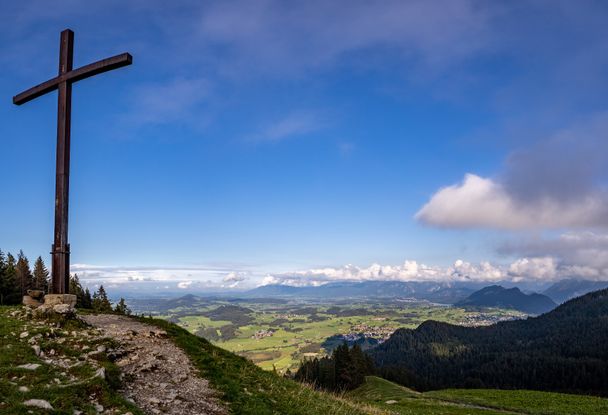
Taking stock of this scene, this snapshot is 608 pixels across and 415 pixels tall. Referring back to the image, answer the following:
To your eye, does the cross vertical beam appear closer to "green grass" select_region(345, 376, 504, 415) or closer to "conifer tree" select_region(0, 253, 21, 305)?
"green grass" select_region(345, 376, 504, 415)

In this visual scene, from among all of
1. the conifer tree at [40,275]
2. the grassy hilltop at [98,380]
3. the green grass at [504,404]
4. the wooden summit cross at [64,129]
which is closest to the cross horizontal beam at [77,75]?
the wooden summit cross at [64,129]

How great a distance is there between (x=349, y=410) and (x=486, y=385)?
204668 millimetres

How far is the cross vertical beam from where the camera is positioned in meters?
18.2

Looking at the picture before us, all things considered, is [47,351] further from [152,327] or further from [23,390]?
[152,327]

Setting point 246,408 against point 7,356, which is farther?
point 246,408

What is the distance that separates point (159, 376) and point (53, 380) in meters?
3.47

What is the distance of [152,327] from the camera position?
763 inches

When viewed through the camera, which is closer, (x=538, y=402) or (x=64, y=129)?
(x=64, y=129)

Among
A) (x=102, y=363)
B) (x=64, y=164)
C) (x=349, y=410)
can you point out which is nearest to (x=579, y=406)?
(x=349, y=410)

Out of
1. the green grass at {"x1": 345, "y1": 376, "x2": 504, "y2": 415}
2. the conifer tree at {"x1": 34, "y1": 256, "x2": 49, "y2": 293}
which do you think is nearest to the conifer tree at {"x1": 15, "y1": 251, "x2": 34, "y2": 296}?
the conifer tree at {"x1": 34, "y1": 256, "x2": 49, "y2": 293}

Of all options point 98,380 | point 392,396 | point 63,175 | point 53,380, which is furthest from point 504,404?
point 63,175

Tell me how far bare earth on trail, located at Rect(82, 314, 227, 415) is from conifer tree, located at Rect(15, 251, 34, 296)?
84.2 m

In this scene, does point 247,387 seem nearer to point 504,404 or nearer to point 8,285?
point 504,404

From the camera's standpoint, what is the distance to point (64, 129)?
62.3 ft
